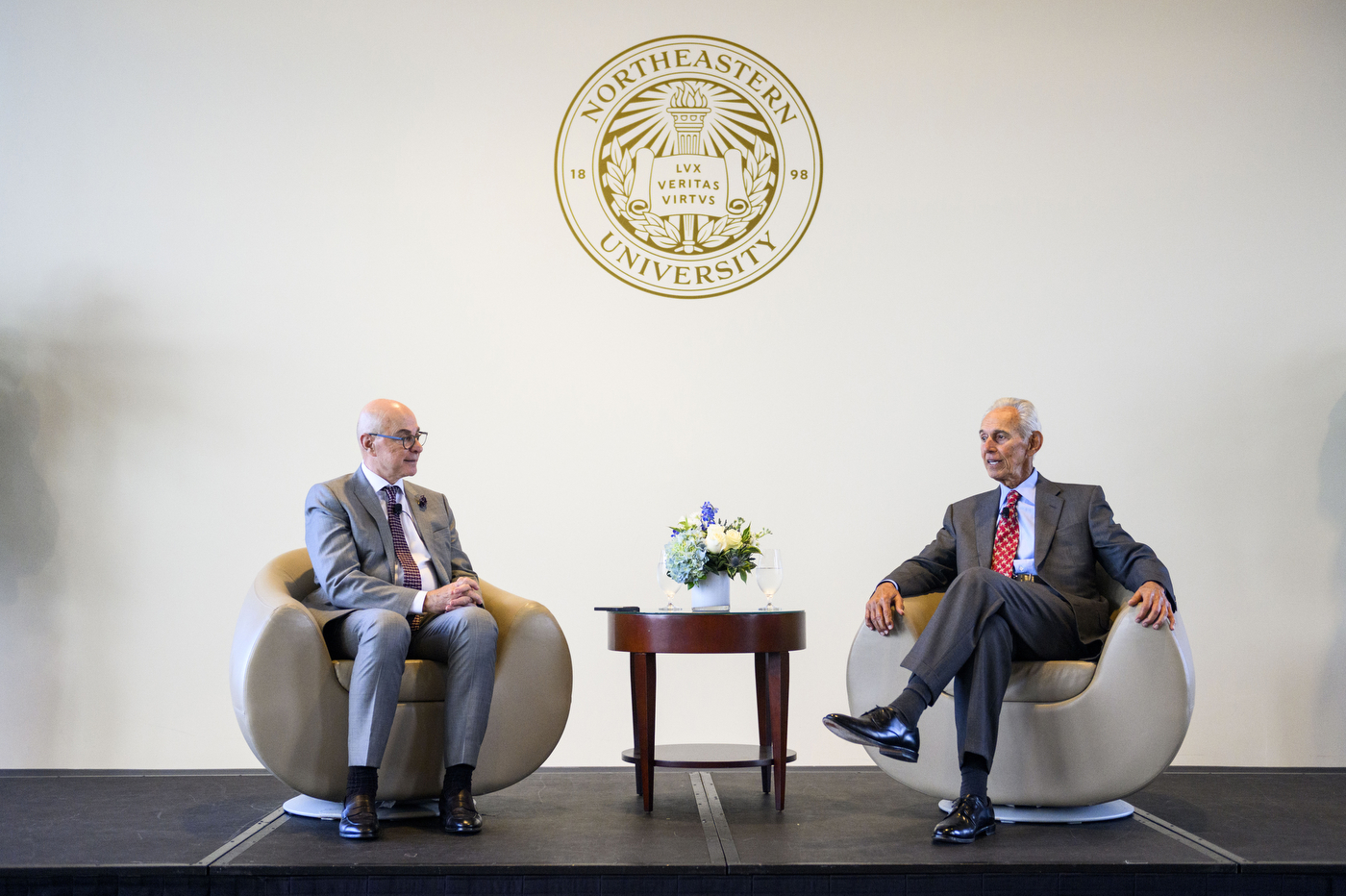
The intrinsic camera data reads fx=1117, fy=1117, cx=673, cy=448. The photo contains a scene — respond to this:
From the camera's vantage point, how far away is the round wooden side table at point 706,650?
3248 millimetres

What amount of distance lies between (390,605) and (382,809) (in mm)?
595

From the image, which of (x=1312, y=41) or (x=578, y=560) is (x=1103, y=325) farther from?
(x=578, y=560)

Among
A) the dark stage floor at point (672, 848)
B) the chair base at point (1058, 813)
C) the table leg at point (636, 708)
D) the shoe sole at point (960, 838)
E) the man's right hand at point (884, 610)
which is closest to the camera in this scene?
the dark stage floor at point (672, 848)

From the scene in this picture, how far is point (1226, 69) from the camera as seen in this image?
4.50 metres

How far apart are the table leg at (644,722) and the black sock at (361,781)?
792 millimetres

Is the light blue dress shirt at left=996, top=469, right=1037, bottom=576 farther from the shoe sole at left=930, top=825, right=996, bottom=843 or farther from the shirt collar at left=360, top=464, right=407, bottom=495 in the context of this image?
the shirt collar at left=360, top=464, right=407, bottom=495

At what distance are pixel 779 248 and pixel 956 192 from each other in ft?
2.44

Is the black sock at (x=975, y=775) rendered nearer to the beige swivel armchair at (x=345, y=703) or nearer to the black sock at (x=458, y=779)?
the beige swivel armchair at (x=345, y=703)

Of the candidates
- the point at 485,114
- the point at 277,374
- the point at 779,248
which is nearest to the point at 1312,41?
the point at 779,248

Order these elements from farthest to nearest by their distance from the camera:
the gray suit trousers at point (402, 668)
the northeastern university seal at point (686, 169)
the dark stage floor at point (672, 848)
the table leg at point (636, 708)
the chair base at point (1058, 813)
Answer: the northeastern university seal at point (686, 169), the table leg at point (636, 708), the chair base at point (1058, 813), the gray suit trousers at point (402, 668), the dark stage floor at point (672, 848)

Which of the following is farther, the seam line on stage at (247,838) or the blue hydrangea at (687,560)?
the blue hydrangea at (687,560)

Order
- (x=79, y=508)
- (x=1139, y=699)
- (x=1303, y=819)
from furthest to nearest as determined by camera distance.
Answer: (x=79, y=508) → (x=1303, y=819) → (x=1139, y=699)

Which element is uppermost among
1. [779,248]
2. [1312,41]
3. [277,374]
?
[1312,41]

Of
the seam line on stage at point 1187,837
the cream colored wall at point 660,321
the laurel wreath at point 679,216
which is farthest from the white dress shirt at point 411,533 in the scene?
the seam line on stage at point 1187,837
